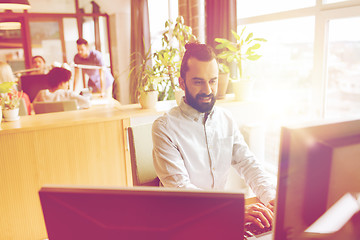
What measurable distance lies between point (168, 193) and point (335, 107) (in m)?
2.39

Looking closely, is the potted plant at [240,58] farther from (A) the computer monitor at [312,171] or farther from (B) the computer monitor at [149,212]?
(B) the computer monitor at [149,212]

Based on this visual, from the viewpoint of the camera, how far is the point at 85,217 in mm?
649

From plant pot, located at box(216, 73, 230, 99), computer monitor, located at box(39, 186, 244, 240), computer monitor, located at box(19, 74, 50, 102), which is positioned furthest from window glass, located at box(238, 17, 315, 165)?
computer monitor, located at box(19, 74, 50, 102)

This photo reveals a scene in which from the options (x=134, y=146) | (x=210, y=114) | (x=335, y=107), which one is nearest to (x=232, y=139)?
(x=210, y=114)

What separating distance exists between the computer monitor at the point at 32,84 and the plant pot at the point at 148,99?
228 centimetres

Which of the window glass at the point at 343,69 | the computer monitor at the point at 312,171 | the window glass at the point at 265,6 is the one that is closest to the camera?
the computer monitor at the point at 312,171

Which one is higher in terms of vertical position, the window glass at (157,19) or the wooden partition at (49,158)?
the window glass at (157,19)

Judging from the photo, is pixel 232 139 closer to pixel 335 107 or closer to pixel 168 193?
pixel 168 193

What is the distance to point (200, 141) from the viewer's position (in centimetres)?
158

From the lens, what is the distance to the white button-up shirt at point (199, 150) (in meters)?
1.44

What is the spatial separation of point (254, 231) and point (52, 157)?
5.11 feet

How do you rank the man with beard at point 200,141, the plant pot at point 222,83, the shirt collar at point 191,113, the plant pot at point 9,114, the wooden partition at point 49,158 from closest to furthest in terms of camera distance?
the man with beard at point 200,141, the shirt collar at point 191,113, the wooden partition at point 49,158, the plant pot at point 9,114, the plant pot at point 222,83

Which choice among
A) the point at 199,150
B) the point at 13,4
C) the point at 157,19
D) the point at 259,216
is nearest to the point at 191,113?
the point at 199,150

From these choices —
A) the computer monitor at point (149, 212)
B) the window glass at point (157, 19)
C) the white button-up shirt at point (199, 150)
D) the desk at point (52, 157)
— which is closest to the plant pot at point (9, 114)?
the desk at point (52, 157)
